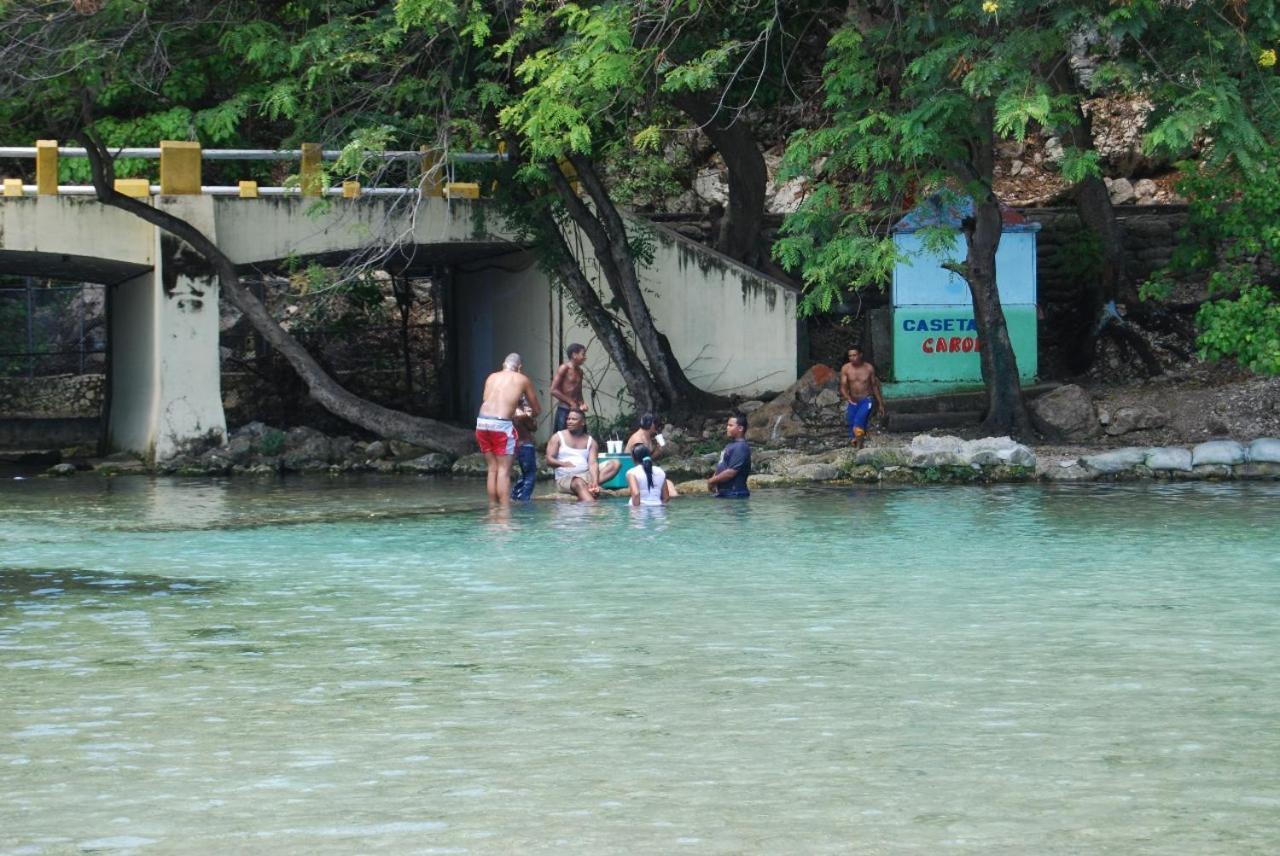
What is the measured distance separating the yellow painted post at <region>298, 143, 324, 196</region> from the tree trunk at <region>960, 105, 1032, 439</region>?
795cm

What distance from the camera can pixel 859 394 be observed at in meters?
21.9

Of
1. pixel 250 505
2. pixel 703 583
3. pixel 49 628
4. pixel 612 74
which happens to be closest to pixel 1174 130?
pixel 612 74

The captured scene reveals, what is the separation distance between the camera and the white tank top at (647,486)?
56.5 feet

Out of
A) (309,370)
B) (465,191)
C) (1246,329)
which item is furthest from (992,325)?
(309,370)

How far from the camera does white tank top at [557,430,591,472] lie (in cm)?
1806

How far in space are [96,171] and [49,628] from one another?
11.8 m

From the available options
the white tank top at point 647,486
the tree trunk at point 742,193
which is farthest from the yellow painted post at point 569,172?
the white tank top at point 647,486

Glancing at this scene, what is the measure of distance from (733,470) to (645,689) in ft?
30.7

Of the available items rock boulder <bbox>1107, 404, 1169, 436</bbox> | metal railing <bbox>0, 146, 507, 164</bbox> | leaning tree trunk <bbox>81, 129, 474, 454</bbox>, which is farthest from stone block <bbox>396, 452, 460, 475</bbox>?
rock boulder <bbox>1107, 404, 1169, 436</bbox>

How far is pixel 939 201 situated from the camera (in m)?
19.9

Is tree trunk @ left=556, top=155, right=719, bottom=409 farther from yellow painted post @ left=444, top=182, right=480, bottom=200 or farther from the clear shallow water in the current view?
the clear shallow water

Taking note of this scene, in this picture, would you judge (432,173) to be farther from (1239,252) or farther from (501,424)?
(1239,252)

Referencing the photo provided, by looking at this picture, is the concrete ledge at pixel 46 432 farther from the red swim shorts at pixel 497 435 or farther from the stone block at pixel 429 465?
the red swim shorts at pixel 497 435

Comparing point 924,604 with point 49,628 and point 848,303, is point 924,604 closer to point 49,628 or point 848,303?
point 49,628
